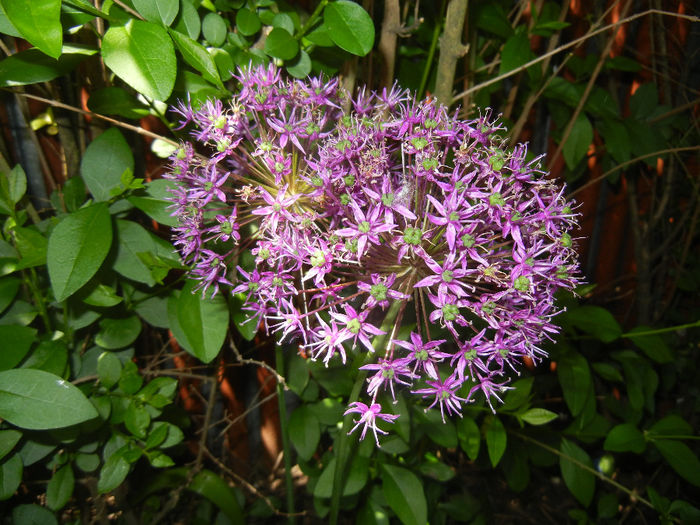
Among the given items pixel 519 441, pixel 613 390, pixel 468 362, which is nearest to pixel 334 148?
pixel 468 362

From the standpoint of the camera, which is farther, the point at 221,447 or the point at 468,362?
the point at 221,447

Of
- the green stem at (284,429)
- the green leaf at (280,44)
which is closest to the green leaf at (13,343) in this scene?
the green stem at (284,429)

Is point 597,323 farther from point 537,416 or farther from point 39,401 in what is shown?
point 39,401

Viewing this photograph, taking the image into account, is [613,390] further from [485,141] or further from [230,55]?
[230,55]

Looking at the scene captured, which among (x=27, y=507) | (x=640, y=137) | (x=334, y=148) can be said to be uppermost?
(x=334, y=148)

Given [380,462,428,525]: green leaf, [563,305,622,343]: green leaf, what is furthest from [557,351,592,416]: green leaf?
[380,462,428,525]: green leaf

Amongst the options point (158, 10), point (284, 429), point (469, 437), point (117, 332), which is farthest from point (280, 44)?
point (469, 437)
